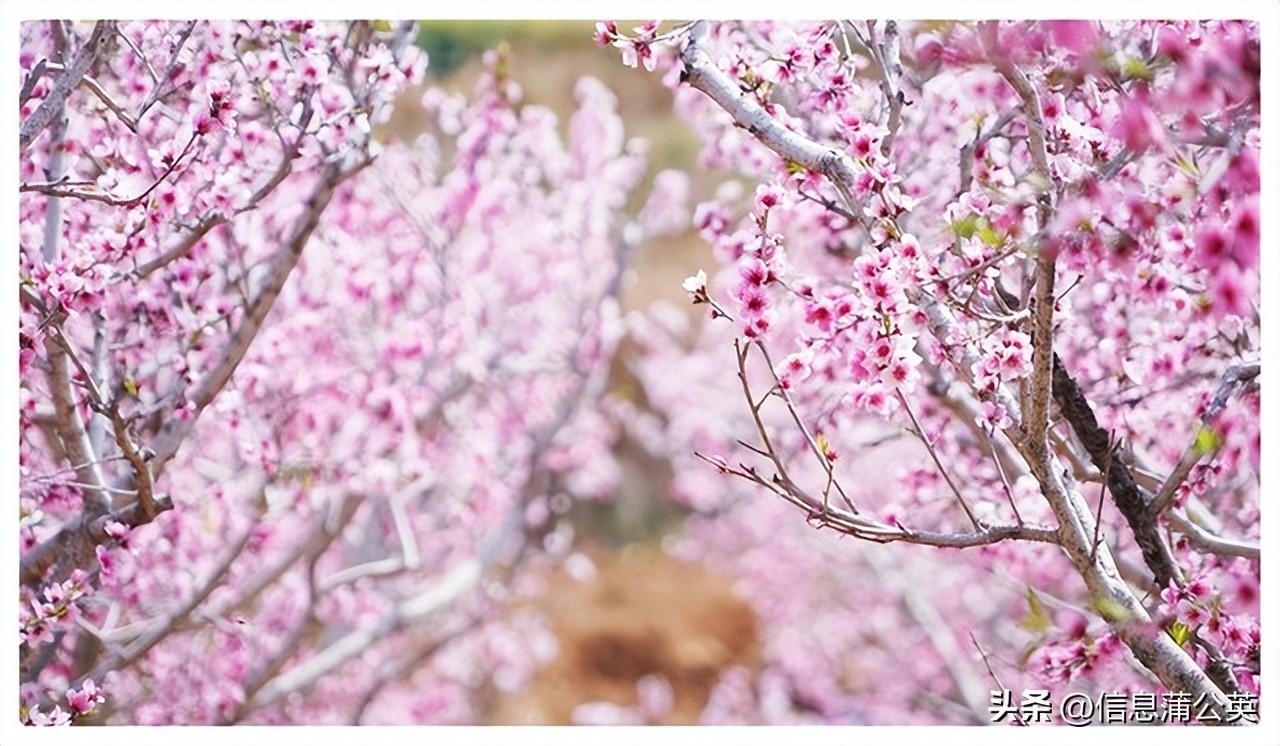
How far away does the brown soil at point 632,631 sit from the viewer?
3496 millimetres

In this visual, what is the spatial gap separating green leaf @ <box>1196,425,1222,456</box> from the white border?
1.47 feet

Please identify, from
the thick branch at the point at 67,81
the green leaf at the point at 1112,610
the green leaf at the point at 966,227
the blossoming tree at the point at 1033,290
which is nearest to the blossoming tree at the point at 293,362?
the thick branch at the point at 67,81

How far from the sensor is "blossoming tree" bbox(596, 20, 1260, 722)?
4.52 feet

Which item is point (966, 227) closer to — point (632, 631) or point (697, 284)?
point (697, 284)

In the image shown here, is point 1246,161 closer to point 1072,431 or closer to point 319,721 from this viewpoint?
point 1072,431

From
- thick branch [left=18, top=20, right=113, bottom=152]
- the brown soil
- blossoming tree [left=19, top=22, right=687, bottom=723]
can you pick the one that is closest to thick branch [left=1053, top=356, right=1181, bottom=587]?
blossoming tree [left=19, top=22, right=687, bottom=723]

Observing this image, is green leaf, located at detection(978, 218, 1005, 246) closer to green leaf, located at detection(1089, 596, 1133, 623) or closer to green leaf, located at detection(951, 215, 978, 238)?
green leaf, located at detection(951, 215, 978, 238)

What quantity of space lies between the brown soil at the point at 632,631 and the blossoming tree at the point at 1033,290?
49.9 inches

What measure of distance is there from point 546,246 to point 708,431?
890 mm

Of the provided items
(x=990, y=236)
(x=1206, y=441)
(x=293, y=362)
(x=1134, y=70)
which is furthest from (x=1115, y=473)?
(x=293, y=362)
